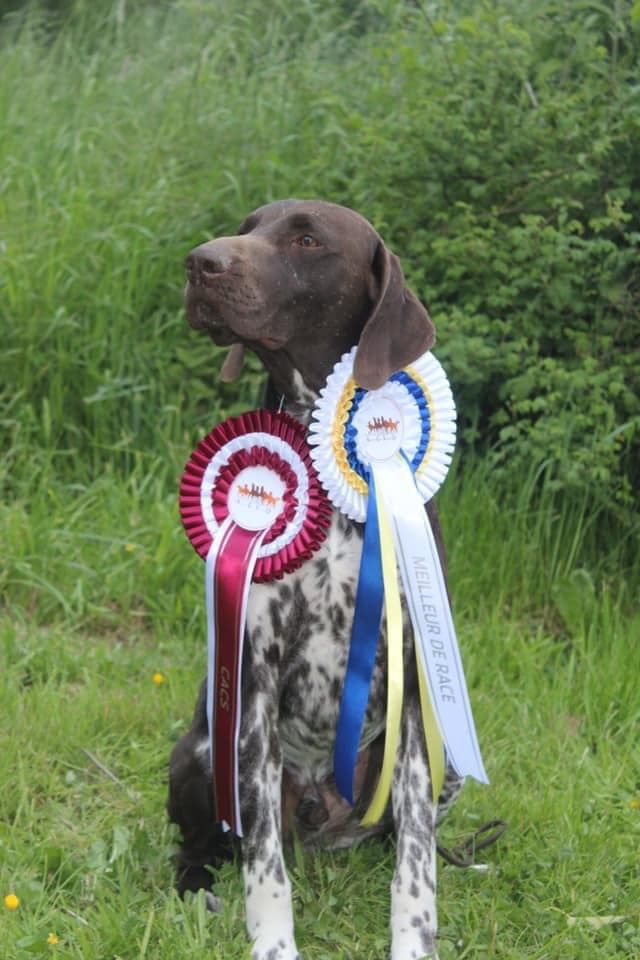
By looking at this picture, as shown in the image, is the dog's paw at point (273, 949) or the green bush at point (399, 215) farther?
the green bush at point (399, 215)

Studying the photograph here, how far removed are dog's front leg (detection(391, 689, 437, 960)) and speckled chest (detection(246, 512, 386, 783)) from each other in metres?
0.14

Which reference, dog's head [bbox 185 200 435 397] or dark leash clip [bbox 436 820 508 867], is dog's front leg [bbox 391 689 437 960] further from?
dog's head [bbox 185 200 435 397]

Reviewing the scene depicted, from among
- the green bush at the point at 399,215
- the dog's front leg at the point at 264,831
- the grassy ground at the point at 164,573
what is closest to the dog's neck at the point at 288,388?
the dog's front leg at the point at 264,831

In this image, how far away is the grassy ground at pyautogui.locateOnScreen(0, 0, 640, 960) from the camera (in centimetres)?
314

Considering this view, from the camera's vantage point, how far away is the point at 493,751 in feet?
12.7

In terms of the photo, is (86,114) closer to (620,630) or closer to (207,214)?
(207,214)

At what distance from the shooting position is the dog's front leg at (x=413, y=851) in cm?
283

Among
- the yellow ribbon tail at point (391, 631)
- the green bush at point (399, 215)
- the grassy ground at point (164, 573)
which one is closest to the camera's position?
the yellow ribbon tail at point (391, 631)

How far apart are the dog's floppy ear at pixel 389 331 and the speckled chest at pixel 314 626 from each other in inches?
13.4

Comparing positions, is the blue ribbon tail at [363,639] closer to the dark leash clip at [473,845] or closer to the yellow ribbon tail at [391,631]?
the yellow ribbon tail at [391,631]

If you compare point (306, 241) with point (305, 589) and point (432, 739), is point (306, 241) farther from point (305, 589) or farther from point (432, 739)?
point (432, 739)

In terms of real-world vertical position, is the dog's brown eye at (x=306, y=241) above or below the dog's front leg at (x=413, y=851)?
above

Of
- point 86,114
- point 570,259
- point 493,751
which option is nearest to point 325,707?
point 493,751

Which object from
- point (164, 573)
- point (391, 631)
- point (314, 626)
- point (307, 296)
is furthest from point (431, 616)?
point (164, 573)
